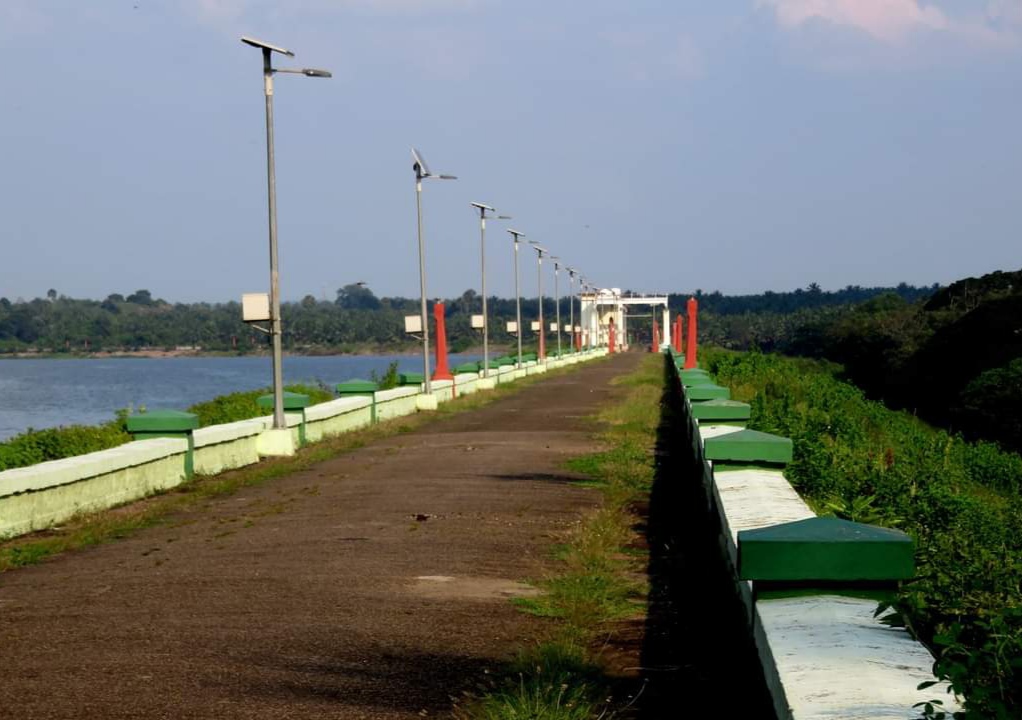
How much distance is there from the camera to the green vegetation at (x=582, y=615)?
20.7 feet

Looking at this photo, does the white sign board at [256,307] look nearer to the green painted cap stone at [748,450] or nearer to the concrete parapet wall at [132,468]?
the concrete parapet wall at [132,468]

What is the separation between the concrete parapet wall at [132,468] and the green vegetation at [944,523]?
21.8ft

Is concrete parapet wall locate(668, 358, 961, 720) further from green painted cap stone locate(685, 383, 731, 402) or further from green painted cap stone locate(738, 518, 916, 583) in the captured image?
green painted cap stone locate(685, 383, 731, 402)

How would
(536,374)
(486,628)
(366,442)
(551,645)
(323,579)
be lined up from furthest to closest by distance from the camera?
(536,374) → (366,442) → (323,579) → (486,628) → (551,645)

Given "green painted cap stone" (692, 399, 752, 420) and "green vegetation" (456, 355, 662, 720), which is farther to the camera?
"green painted cap stone" (692, 399, 752, 420)

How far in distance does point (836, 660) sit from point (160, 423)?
41.3 ft

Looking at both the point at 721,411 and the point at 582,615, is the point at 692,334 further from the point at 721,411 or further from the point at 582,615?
the point at 582,615

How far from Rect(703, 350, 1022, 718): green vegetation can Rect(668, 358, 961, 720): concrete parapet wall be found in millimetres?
147

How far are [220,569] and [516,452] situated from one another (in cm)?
1046

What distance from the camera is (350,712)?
6.36 metres

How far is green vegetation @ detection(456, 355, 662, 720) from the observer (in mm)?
6316

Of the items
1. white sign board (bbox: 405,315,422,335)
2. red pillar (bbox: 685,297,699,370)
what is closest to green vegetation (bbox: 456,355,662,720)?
white sign board (bbox: 405,315,422,335)

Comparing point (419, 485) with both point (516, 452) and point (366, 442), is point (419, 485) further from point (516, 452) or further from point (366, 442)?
point (366, 442)

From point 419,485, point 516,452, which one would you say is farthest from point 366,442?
point 419,485
